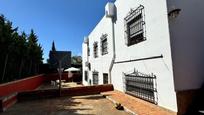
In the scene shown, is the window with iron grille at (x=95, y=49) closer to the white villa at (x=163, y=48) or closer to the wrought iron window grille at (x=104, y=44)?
the wrought iron window grille at (x=104, y=44)

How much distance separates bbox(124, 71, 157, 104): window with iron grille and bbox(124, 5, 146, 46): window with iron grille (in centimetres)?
146

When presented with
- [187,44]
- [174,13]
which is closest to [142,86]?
[187,44]

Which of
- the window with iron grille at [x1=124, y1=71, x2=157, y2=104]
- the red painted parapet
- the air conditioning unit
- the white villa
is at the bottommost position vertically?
the red painted parapet

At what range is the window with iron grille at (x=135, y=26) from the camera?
6613 millimetres

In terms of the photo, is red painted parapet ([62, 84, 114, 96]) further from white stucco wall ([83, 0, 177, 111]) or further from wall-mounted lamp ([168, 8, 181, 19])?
wall-mounted lamp ([168, 8, 181, 19])

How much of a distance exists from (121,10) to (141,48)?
9.60 ft

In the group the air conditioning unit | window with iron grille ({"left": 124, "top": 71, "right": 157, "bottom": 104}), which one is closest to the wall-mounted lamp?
window with iron grille ({"left": 124, "top": 71, "right": 157, "bottom": 104})

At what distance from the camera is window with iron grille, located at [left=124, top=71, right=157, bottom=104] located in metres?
5.87

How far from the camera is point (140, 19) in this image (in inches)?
268

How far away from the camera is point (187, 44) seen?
16.2ft

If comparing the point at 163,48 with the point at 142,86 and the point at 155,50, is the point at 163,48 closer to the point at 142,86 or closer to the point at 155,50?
the point at 155,50

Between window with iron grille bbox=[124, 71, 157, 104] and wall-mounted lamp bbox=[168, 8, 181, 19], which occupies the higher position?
wall-mounted lamp bbox=[168, 8, 181, 19]

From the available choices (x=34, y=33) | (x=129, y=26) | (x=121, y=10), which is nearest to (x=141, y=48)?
(x=129, y=26)

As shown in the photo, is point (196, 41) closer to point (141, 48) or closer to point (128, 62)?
point (141, 48)
